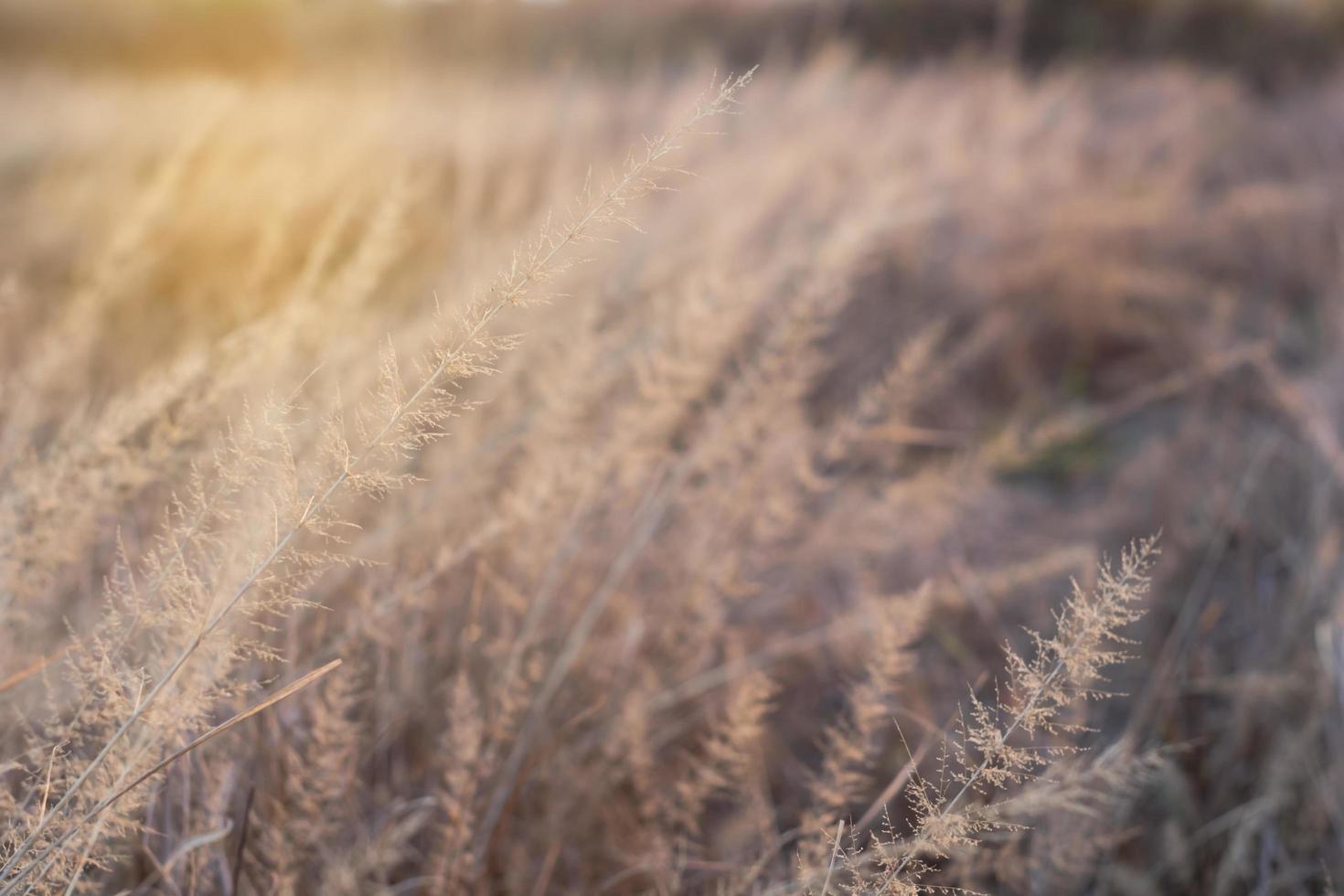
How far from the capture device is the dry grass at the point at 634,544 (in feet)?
2.72

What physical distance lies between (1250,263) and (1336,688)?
12.1 ft

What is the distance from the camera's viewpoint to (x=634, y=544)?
1.63 meters

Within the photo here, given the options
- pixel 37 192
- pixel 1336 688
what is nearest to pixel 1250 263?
pixel 1336 688

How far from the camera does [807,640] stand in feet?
5.92

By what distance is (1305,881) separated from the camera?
1396 mm

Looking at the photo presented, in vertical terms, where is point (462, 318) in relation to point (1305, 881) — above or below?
above

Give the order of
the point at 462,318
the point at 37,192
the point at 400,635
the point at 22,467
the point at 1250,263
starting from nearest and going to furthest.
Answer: the point at 462,318
the point at 22,467
the point at 400,635
the point at 37,192
the point at 1250,263

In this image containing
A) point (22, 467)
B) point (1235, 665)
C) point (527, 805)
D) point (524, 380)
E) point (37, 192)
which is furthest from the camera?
point (37, 192)

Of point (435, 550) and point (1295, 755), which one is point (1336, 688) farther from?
point (435, 550)

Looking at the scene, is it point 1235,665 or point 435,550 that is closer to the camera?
point 435,550

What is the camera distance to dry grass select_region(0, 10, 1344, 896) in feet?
2.72

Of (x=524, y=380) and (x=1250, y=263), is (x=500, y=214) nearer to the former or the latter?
(x=524, y=380)

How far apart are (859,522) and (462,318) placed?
4.83 feet

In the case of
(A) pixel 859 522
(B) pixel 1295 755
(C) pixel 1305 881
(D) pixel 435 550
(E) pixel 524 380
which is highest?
(E) pixel 524 380
